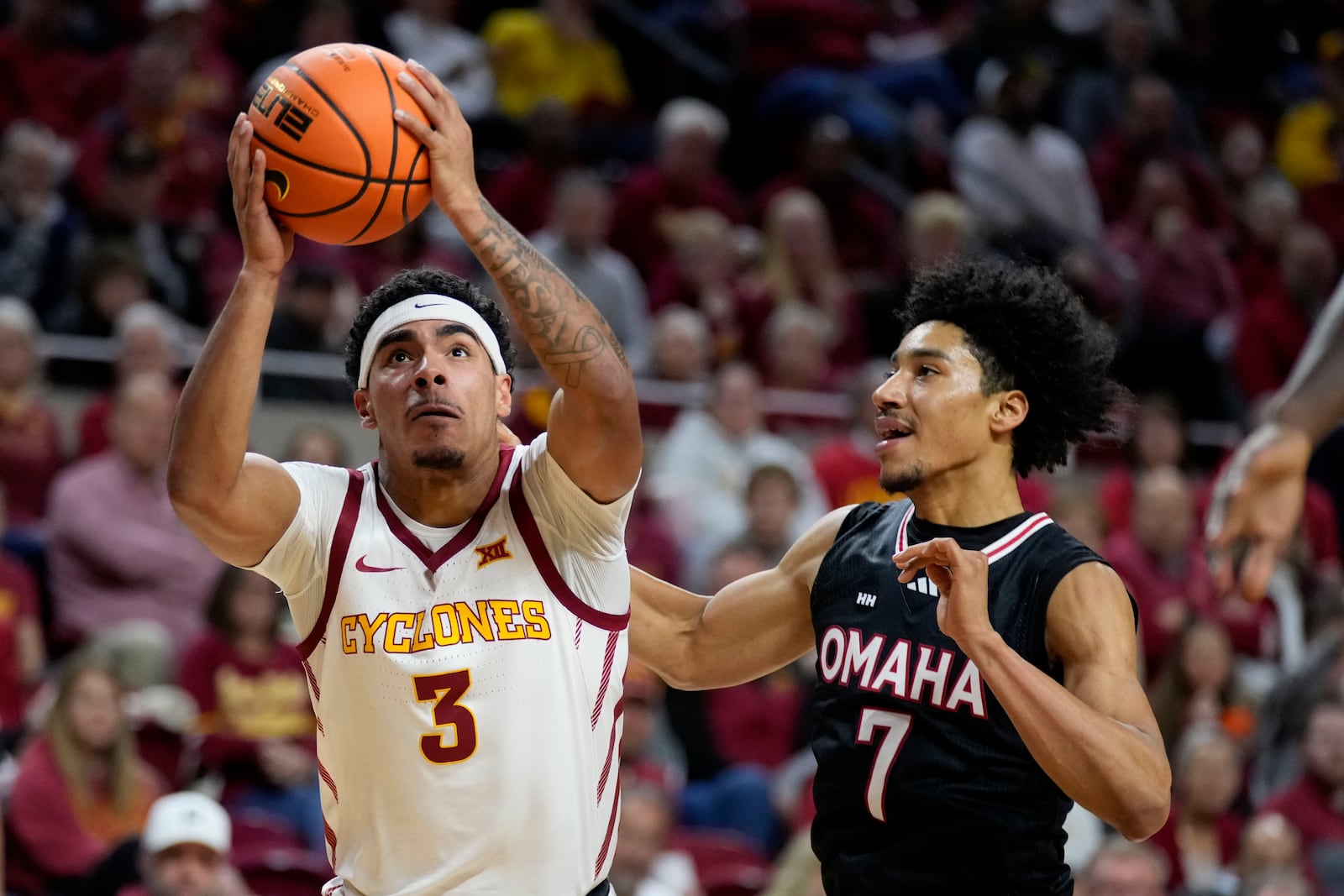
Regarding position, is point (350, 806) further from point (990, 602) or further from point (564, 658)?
point (990, 602)

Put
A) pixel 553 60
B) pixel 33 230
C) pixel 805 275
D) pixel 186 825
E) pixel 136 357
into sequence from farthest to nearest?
1. pixel 553 60
2. pixel 805 275
3. pixel 33 230
4. pixel 136 357
5. pixel 186 825

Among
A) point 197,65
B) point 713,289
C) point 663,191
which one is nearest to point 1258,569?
point 713,289

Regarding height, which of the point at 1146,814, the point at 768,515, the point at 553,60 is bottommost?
the point at 1146,814

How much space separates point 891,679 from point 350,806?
1.25 m

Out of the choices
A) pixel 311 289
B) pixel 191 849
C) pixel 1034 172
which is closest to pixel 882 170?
pixel 1034 172

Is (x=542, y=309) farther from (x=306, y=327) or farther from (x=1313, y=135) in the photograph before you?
(x=1313, y=135)

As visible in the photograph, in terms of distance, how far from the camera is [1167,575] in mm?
10320

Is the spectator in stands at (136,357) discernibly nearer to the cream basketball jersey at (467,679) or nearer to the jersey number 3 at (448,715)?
the cream basketball jersey at (467,679)

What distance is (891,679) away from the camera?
4.28 meters

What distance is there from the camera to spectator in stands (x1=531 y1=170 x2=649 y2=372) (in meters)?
10.9

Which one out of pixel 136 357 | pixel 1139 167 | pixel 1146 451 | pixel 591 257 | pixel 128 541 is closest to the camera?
pixel 128 541

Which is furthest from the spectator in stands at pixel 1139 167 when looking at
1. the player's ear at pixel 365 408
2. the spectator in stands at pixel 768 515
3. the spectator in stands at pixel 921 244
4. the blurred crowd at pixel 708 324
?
the player's ear at pixel 365 408

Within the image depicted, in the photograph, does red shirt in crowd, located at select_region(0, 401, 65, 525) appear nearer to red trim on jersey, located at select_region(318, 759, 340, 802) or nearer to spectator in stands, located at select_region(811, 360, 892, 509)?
spectator in stands, located at select_region(811, 360, 892, 509)

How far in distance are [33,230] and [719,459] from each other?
12.3 ft
